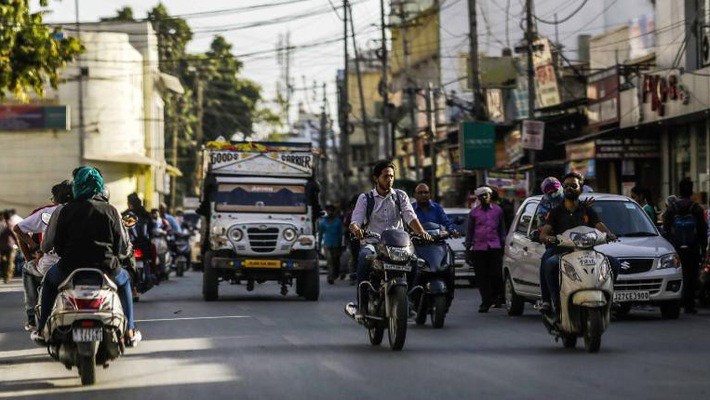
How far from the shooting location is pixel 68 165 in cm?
6156

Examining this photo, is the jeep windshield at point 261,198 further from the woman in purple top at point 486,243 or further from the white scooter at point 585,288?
the white scooter at point 585,288

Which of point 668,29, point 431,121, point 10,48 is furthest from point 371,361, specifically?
point 431,121

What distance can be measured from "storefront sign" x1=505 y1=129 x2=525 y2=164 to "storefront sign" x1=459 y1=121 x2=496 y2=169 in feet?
19.1

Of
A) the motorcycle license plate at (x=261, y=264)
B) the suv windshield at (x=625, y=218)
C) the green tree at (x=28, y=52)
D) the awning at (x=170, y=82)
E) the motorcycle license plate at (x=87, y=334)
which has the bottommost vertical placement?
the motorcycle license plate at (x=261, y=264)

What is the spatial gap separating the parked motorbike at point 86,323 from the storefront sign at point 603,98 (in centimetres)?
2847

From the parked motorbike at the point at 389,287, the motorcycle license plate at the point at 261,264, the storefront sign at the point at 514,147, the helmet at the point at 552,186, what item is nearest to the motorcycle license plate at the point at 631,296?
the helmet at the point at 552,186

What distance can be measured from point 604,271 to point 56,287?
5207 mm

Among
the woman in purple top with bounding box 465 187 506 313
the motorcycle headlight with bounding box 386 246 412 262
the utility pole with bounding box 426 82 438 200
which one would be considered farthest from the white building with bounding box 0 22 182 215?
the motorcycle headlight with bounding box 386 246 412 262

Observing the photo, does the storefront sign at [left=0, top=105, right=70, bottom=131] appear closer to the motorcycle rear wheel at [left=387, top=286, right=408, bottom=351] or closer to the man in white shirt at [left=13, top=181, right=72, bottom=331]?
the man in white shirt at [left=13, top=181, right=72, bottom=331]

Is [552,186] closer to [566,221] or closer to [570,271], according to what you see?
[566,221]

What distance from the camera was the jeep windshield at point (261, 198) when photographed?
1018 inches

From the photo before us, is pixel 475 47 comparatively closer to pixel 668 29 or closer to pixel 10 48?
pixel 668 29

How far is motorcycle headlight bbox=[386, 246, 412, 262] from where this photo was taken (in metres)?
13.7

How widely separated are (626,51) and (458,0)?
88.0 feet
